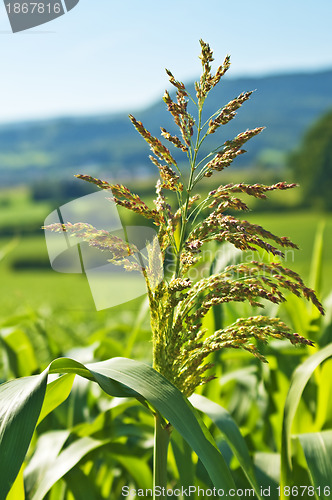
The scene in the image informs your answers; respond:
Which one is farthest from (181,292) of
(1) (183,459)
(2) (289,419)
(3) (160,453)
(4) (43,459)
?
(4) (43,459)

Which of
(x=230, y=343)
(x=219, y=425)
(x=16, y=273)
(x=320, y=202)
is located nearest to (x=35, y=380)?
(x=230, y=343)

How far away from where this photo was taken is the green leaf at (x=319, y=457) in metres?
0.97

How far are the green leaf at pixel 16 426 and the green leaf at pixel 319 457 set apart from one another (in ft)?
1.97

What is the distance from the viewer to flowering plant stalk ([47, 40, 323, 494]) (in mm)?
664

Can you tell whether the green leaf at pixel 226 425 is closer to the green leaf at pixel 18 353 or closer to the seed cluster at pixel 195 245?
the seed cluster at pixel 195 245

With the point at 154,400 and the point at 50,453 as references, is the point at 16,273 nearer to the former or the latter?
the point at 50,453

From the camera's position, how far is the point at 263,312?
1.70 meters

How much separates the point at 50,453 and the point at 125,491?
370mm

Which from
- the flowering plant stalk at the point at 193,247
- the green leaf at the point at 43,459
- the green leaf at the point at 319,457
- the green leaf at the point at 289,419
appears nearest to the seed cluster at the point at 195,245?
the flowering plant stalk at the point at 193,247

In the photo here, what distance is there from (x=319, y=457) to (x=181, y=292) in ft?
1.83

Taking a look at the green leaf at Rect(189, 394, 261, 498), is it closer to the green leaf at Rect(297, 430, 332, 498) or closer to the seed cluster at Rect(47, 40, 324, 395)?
the green leaf at Rect(297, 430, 332, 498)

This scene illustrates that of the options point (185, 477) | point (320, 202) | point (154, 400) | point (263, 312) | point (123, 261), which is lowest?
point (320, 202)

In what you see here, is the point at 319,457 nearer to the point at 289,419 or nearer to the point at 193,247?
the point at 289,419

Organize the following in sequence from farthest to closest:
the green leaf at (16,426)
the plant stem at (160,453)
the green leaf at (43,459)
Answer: the green leaf at (43,459), the plant stem at (160,453), the green leaf at (16,426)
